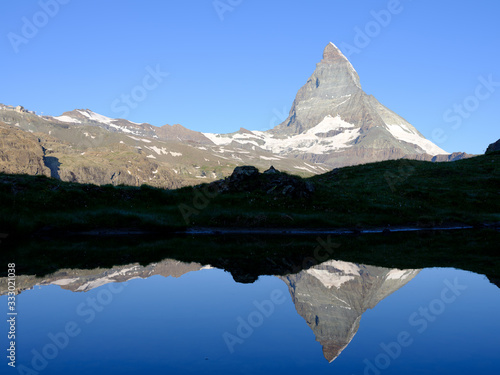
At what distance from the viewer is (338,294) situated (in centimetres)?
1877

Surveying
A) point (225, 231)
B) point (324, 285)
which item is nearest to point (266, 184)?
point (225, 231)

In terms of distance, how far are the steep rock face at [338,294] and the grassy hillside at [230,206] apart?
68.5 ft

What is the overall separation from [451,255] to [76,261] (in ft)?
84.6

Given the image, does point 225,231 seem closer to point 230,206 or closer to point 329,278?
point 230,206

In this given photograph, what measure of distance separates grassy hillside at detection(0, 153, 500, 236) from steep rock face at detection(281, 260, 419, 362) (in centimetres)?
2089

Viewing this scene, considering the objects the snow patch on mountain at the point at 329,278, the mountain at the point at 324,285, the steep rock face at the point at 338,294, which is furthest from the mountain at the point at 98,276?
the steep rock face at the point at 338,294

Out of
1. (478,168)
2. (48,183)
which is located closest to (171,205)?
(48,183)

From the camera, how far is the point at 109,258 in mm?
26031

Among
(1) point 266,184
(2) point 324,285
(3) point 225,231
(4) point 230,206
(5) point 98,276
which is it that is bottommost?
(2) point 324,285

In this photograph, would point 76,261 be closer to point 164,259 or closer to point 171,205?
point 164,259

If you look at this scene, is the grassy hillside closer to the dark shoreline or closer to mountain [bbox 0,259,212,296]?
the dark shoreline

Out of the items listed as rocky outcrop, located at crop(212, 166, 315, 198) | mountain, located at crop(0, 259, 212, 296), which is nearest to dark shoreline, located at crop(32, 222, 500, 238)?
rocky outcrop, located at crop(212, 166, 315, 198)

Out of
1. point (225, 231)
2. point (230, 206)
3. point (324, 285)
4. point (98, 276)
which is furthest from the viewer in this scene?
point (230, 206)

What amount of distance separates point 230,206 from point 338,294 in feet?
95.1
